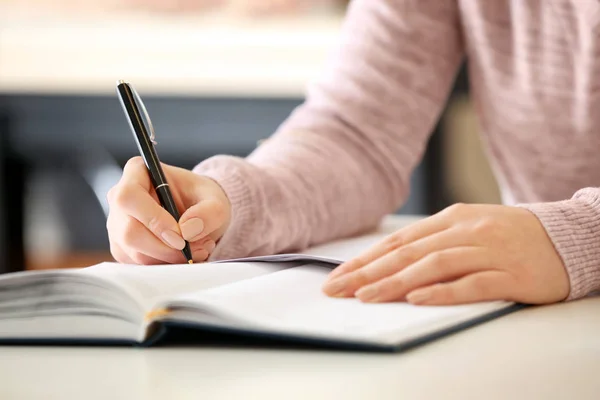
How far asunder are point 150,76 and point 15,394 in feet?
7.10

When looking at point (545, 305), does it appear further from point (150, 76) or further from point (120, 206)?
point (150, 76)

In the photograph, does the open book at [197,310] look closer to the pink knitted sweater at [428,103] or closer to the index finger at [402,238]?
the index finger at [402,238]

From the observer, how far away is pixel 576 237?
0.61 metres

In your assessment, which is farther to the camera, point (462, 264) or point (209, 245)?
point (209, 245)

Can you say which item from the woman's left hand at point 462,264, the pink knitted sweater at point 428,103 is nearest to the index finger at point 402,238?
the woman's left hand at point 462,264

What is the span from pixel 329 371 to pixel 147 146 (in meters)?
0.30

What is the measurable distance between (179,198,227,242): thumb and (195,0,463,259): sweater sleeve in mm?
166

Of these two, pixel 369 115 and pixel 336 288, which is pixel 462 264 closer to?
pixel 336 288

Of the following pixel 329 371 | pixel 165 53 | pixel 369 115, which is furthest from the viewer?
A: pixel 165 53

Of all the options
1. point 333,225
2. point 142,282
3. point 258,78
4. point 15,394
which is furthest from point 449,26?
point 258,78

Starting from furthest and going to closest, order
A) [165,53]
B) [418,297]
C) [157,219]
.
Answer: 1. [165,53]
2. [157,219]
3. [418,297]

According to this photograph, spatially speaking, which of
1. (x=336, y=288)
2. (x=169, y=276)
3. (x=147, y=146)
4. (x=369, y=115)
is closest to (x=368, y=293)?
(x=336, y=288)

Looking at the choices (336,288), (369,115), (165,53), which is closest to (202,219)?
(336,288)

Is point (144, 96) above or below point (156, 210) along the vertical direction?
below
